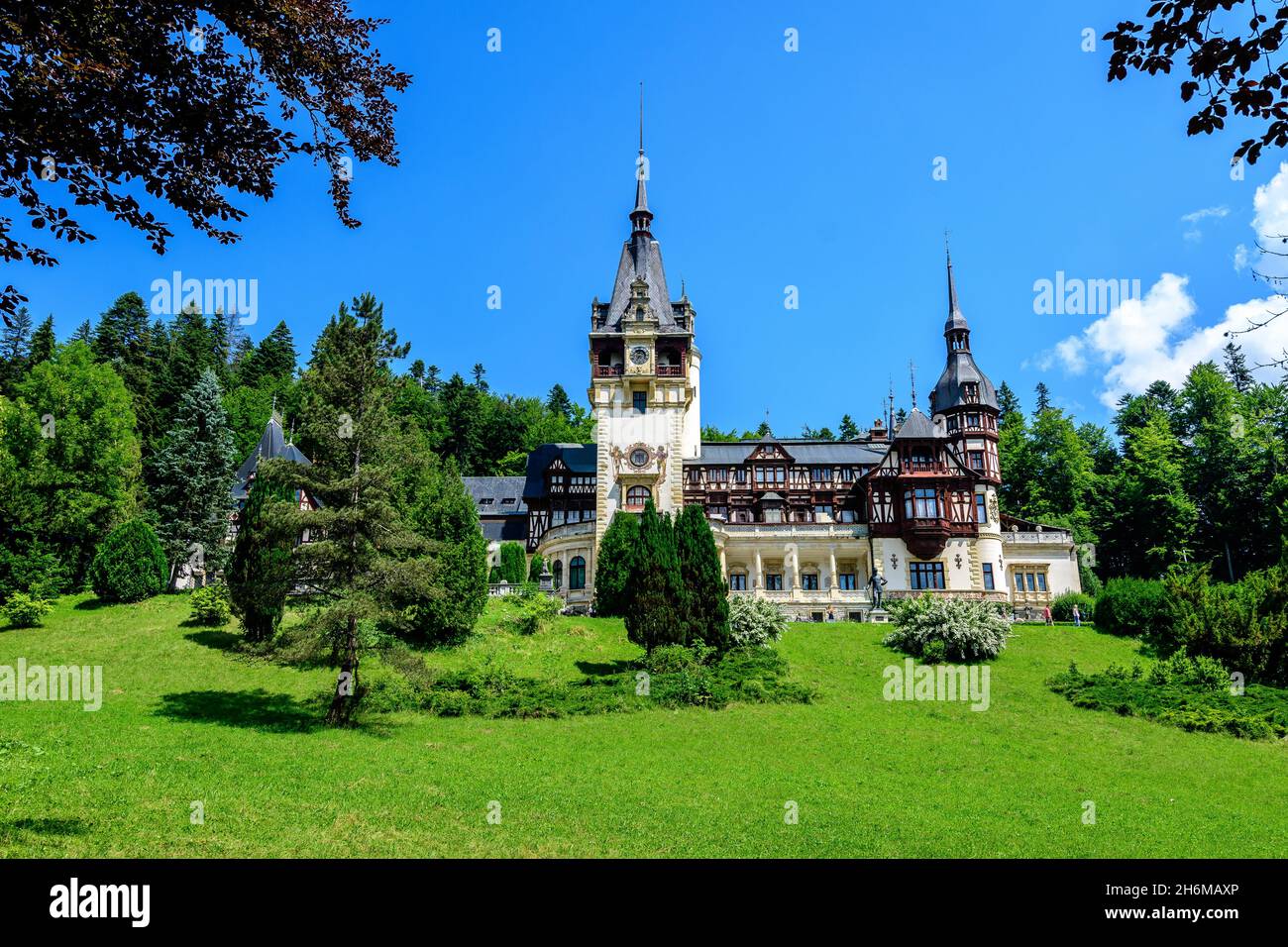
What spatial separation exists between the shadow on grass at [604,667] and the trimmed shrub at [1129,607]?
23978 mm

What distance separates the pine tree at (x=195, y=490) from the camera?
47656 millimetres

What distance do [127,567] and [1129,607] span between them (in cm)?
4653

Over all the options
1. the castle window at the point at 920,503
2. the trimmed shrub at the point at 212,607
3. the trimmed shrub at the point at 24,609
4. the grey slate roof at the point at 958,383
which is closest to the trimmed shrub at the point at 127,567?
the trimmed shrub at the point at 24,609

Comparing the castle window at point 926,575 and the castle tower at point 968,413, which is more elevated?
the castle tower at point 968,413

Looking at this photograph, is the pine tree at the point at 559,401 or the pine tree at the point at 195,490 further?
the pine tree at the point at 559,401

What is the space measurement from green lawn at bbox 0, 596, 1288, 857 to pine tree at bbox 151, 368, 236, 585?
1715 cm

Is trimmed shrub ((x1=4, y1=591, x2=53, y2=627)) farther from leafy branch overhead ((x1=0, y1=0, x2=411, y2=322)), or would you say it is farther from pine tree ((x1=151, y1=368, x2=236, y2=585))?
leafy branch overhead ((x1=0, y1=0, x2=411, y2=322))

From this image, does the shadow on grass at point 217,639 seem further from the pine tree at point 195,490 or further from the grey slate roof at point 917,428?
the grey slate roof at point 917,428

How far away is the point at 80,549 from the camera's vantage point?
43250mm

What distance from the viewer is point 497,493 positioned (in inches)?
2603

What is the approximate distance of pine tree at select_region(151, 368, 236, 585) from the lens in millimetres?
47656

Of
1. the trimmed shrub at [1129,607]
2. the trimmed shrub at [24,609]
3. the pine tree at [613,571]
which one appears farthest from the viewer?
the pine tree at [613,571]
